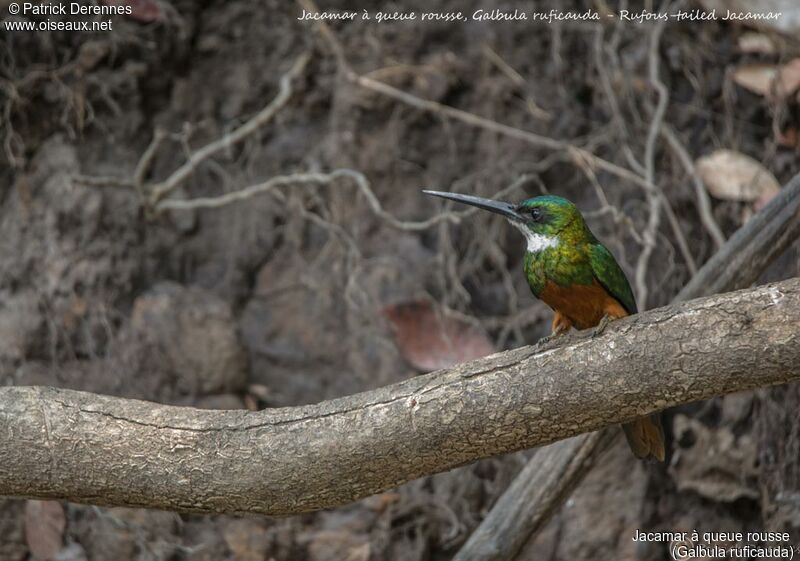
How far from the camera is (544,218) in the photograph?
2449 mm

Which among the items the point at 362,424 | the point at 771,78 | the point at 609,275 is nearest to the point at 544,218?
the point at 609,275

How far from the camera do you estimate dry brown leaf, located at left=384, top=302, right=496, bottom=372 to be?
350 cm

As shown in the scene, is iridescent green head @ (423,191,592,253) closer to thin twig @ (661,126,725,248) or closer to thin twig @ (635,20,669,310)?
thin twig @ (635,20,669,310)

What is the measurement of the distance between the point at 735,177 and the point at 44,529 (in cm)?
253

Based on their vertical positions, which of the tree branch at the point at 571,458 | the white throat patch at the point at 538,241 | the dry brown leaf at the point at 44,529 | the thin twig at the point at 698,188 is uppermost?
the thin twig at the point at 698,188

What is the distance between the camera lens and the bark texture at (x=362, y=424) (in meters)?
1.79

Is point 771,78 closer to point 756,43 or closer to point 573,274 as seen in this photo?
point 756,43

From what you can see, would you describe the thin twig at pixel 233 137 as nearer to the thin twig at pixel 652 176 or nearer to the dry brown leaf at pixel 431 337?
the dry brown leaf at pixel 431 337

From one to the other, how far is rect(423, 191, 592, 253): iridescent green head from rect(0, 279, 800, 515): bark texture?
0.50 metres

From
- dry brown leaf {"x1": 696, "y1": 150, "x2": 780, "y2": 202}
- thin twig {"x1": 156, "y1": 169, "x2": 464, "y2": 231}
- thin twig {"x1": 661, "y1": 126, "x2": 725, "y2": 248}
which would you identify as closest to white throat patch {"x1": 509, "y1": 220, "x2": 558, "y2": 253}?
thin twig {"x1": 156, "y1": 169, "x2": 464, "y2": 231}

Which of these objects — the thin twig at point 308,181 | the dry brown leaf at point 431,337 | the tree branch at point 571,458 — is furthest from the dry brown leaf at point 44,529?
the tree branch at point 571,458

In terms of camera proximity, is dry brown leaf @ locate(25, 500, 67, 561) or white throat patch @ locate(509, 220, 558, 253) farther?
dry brown leaf @ locate(25, 500, 67, 561)

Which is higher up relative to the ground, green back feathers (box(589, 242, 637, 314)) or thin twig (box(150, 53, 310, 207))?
thin twig (box(150, 53, 310, 207))

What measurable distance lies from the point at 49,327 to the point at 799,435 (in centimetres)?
240
